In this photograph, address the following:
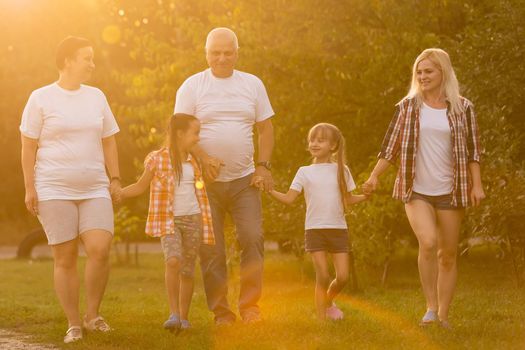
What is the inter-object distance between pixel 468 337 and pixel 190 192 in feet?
7.74

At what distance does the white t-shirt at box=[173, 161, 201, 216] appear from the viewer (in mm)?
7498

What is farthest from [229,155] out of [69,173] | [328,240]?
[69,173]

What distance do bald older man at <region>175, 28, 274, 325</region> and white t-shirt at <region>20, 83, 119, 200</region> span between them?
83 centimetres

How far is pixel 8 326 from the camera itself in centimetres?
909

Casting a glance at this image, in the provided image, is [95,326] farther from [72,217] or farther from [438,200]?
[438,200]

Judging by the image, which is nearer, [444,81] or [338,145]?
[444,81]

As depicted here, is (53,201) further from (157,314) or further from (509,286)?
(509,286)

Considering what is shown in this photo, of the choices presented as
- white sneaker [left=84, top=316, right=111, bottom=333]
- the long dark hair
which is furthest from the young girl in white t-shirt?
white sneaker [left=84, top=316, right=111, bottom=333]

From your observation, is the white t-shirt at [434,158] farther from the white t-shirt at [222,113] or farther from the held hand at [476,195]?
the white t-shirt at [222,113]

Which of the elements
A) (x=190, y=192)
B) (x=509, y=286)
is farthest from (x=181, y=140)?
(x=509, y=286)

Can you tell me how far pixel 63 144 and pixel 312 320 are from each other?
8.36 ft

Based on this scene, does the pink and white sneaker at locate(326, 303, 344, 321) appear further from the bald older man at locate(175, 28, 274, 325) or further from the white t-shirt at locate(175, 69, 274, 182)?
the white t-shirt at locate(175, 69, 274, 182)

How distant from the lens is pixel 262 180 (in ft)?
25.7

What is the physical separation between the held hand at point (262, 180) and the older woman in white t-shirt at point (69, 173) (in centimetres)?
120
